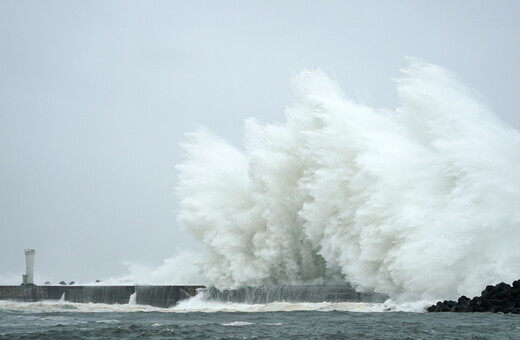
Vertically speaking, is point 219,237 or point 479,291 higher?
point 219,237

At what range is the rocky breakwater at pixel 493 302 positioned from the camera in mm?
18266

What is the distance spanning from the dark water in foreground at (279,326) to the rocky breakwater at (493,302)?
769 mm

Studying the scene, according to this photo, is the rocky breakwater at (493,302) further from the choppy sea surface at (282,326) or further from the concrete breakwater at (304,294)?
the concrete breakwater at (304,294)

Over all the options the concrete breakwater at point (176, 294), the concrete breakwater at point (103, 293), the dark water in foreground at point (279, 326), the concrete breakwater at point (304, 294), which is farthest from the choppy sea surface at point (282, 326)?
the concrete breakwater at point (103, 293)

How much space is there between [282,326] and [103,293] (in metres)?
17.1

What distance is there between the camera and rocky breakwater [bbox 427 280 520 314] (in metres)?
18.3

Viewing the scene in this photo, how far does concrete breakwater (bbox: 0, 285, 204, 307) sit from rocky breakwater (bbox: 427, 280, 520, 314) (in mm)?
12406

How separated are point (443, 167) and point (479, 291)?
4.16 metres

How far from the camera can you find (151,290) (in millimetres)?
30234

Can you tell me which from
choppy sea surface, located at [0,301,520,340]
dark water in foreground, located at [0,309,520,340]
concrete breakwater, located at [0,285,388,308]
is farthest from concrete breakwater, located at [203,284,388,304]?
dark water in foreground, located at [0,309,520,340]

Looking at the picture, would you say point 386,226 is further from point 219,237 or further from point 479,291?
point 219,237

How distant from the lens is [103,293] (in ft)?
105

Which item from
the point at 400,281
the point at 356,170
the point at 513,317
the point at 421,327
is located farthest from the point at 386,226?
the point at 421,327

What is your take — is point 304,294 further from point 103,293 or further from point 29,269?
point 29,269
